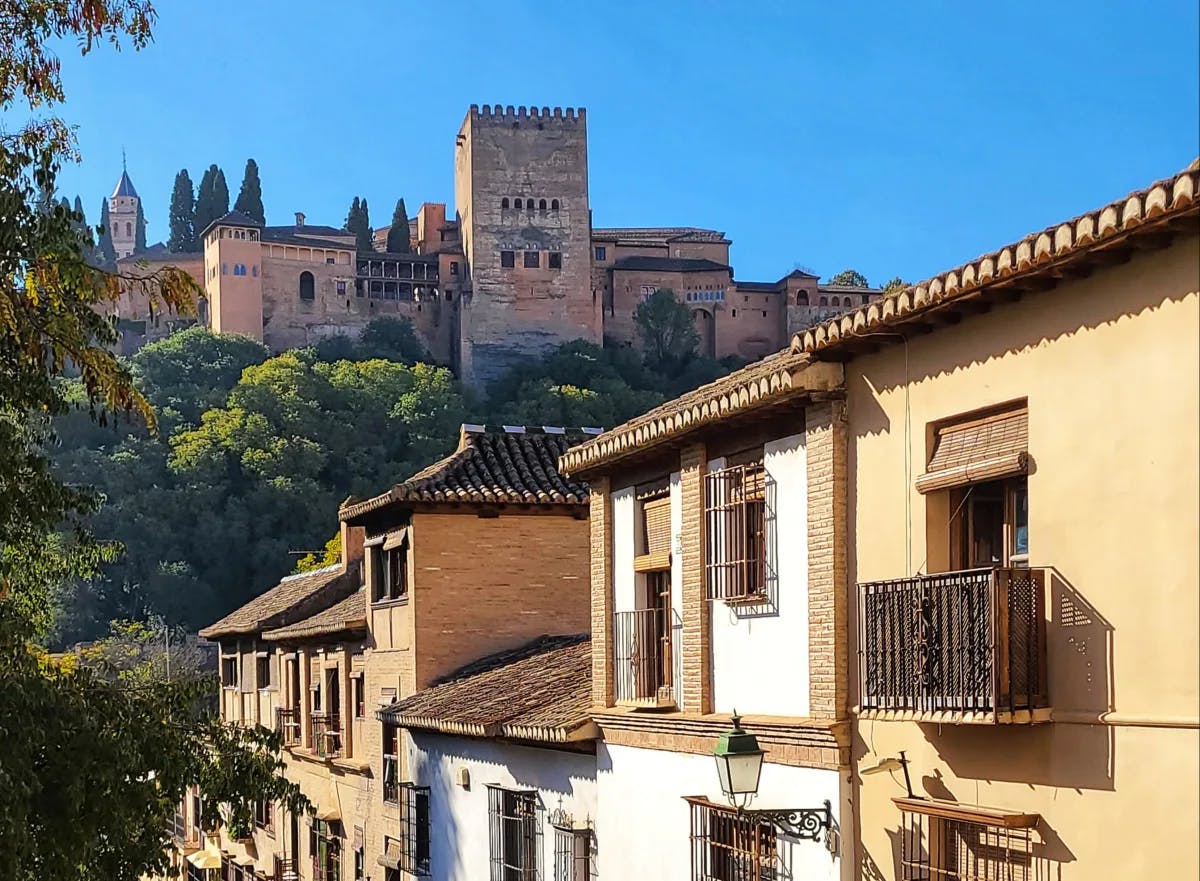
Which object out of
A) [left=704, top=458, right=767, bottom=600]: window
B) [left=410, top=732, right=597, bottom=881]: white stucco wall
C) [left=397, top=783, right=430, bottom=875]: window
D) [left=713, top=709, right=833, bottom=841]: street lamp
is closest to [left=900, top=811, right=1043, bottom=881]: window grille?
[left=713, top=709, right=833, bottom=841]: street lamp

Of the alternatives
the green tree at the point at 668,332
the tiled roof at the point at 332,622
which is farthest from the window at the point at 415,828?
the green tree at the point at 668,332

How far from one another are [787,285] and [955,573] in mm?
97043

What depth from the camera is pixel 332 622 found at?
2448cm

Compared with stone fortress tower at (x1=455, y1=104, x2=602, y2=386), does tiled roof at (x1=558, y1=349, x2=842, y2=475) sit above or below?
below

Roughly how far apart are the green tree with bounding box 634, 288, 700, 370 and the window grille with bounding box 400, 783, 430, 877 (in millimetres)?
83836

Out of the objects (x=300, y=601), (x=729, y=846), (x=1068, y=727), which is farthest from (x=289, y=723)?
(x=1068, y=727)

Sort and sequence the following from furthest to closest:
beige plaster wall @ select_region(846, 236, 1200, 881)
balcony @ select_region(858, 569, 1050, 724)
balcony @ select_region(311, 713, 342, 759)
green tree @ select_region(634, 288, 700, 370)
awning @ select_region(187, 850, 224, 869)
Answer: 1. green tree @ select_region(634, 288, 700, 370)
2. awning @ select_region(187, 850, 224, 869)
3. balcony @ select_region(311, 713, 342, 759)
4. balcony @ select_region(858, 569, 1050, 724)
5. beige plaster wall @ select_region(846, 236, 1200, 881)

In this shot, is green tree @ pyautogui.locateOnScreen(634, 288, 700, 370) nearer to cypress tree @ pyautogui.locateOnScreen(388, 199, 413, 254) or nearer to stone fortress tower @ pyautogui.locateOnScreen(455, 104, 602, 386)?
stone fortress tower @ pyautogui.locateOnScreen(455, 104, 602, 386)

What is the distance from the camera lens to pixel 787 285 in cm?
10488

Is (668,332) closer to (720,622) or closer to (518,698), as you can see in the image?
(518,698)

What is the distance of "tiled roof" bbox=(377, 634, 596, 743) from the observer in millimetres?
15070

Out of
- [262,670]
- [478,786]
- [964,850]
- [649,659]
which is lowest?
[262,670]

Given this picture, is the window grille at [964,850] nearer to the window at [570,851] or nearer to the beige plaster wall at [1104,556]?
the beige plaster wall at [1104,556]

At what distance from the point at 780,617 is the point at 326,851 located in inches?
611
